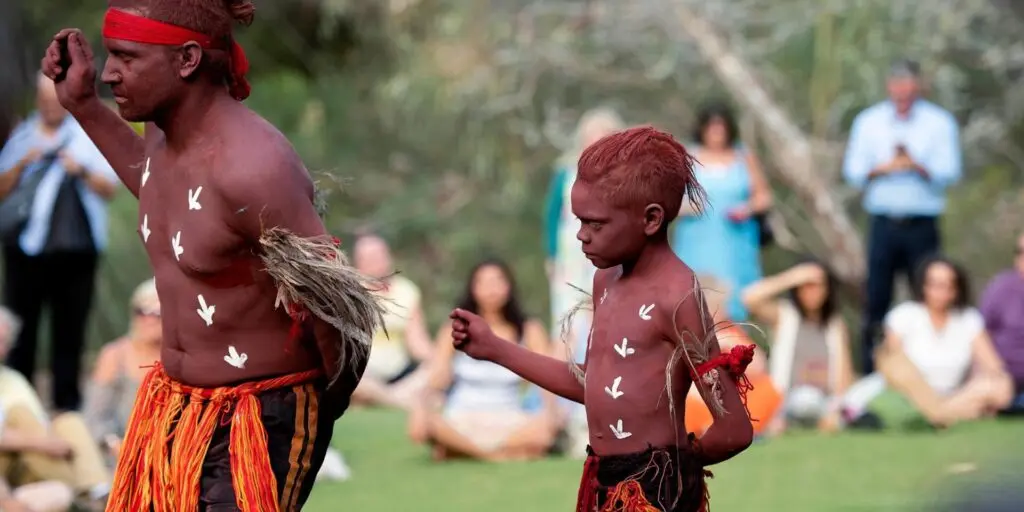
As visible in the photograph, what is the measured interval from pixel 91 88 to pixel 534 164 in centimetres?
1088

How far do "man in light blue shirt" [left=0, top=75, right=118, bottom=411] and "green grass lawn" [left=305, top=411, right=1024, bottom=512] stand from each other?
5.11 ft

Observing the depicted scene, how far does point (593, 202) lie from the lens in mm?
3729

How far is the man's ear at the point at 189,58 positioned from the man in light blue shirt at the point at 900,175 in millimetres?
6828

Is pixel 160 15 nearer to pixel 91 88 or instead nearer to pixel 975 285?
pixel 91 88

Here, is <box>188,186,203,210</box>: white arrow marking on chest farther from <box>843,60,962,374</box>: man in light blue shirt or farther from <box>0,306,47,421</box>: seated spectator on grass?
<box>843,60,962,374</box>: man in light blue shirt

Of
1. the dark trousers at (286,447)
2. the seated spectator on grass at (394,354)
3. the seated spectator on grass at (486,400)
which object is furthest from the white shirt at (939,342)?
the dark trousers at (286,447)

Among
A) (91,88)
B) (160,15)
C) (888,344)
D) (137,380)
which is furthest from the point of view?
(888,344)

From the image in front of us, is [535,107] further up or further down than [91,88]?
further up

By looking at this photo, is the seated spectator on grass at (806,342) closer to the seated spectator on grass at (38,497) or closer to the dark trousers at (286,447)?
the seated spectator on grass at (38,497)

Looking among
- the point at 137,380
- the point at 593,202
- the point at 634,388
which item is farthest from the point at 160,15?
the point at 137,380

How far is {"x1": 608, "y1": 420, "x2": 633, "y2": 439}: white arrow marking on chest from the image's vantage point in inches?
148

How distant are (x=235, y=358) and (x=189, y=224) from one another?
313 millimetres

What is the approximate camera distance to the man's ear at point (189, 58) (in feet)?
11.9

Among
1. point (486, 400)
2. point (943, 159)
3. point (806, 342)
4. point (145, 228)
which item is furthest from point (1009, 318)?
point (145, 228)
